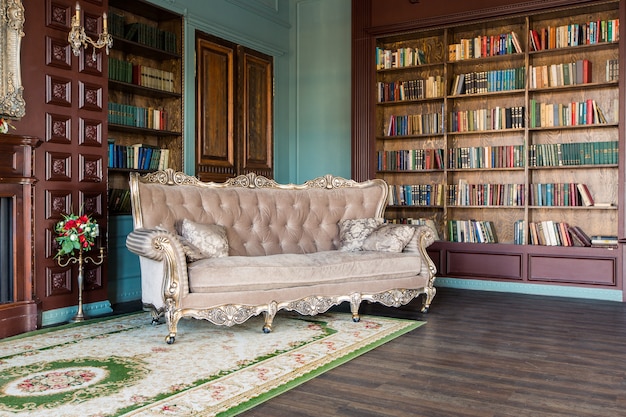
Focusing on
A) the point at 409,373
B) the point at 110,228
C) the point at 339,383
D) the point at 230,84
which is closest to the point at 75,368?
the point at 339,383

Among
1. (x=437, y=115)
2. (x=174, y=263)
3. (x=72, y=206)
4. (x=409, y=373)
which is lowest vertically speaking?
(x=409, y=373)

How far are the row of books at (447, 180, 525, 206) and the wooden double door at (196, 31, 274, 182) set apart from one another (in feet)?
7.35

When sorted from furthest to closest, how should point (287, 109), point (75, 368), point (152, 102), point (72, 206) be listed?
1. point (287, 109)
2. point (152, 102)
3. point (72, 206)
4. point (75, 368)

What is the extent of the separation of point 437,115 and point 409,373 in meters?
3.87

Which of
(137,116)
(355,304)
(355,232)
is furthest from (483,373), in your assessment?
(137,116)

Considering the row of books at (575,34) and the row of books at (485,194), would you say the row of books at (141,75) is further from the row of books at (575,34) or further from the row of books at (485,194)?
the row of books at (575,34)

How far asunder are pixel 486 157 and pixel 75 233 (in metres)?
4.00

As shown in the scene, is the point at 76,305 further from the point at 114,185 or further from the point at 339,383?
the point at 339,383

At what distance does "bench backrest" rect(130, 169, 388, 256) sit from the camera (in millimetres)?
4203

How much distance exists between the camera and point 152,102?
5852 millimetres

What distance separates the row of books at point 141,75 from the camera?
5.16 meters

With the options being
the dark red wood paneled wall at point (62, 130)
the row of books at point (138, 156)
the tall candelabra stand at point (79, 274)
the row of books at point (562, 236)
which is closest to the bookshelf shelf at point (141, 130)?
the row of books at point (138, 156)

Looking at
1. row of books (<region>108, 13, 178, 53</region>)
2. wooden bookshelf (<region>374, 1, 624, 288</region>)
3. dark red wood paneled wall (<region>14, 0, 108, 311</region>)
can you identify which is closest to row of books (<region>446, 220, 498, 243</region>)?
wooden bookshelf (<region>374, 1, 624, 288</region>)

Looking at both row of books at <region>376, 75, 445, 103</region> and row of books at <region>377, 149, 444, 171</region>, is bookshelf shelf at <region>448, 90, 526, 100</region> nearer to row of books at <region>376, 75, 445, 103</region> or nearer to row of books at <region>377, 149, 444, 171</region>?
row of books at <region>376, 75, 445, 103</region>
